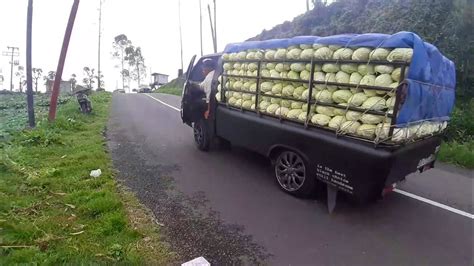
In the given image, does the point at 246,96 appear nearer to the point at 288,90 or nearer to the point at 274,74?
the point at 274,74

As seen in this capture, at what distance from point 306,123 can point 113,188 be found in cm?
293

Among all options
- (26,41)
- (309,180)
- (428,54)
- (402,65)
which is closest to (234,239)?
(309,180)

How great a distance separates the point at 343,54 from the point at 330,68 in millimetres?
227

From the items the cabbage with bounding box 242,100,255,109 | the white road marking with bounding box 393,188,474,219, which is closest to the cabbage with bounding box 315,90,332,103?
the cabbage with bounding box 242,100,255,109

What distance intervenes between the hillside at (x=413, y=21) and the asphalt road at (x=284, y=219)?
16.6 ft

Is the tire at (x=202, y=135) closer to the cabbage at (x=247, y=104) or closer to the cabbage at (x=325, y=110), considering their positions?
the cabbage at (x=247, y=104)

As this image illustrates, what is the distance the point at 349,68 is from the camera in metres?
3.35

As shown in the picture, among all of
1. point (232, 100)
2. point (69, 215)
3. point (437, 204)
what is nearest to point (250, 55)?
point (232, 100)

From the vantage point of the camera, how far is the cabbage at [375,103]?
3089mm

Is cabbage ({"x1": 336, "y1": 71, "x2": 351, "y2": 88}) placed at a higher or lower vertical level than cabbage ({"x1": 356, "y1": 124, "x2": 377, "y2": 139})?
higher

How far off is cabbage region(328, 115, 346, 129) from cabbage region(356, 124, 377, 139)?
0.77 feet

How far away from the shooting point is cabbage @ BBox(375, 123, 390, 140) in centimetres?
303

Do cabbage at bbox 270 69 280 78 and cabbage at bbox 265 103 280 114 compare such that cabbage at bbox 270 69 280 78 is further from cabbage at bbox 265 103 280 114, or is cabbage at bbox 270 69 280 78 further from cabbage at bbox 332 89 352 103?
cabbage at bbox 332 89 352 103

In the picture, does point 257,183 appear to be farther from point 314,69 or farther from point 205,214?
point 314,69
